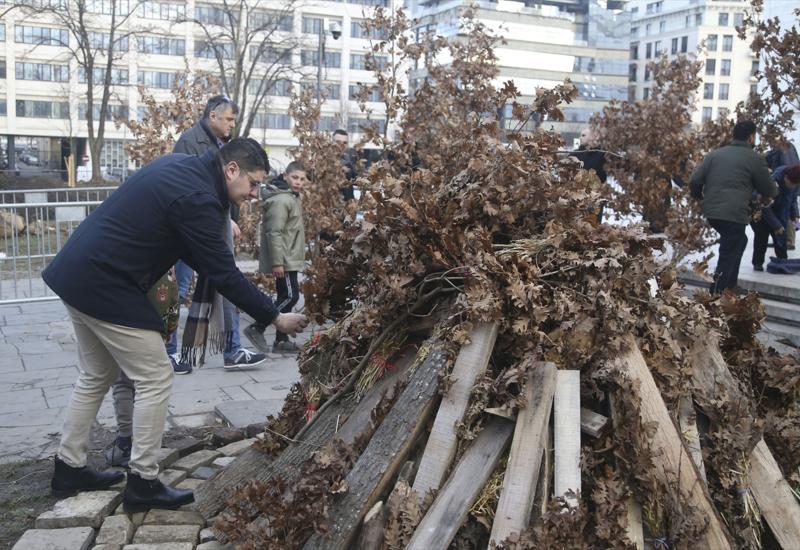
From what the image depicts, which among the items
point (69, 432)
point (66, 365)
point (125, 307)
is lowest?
point (66, 365)

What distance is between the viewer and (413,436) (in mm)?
3809

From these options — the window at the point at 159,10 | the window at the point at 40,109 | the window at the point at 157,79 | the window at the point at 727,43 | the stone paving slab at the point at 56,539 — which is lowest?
the stone paving slab at the point at 56,539

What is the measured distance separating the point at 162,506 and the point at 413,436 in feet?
5.25

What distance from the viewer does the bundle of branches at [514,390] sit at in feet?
11.7

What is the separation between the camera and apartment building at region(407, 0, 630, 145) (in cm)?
10975

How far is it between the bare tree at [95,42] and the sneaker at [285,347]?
25186 mm

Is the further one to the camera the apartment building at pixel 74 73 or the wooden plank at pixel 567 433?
the apartment building at pixel 74 73

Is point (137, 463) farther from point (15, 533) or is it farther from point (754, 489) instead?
point (754, 489)

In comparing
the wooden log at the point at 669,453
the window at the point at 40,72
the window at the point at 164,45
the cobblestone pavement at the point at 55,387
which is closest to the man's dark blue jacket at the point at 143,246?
the cobblestone pavement at the point at 55,387

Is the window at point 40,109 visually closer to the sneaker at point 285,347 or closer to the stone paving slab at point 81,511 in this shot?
the sneaker at point 285,347

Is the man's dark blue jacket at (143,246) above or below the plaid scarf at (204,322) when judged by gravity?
above

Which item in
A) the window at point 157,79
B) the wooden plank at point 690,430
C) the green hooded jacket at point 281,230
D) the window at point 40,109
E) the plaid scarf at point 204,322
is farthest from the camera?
the window at point 157,79

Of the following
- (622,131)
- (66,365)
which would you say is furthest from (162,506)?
(622,131)

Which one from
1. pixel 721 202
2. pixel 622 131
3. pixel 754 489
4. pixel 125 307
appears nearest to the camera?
pixel 754 489
